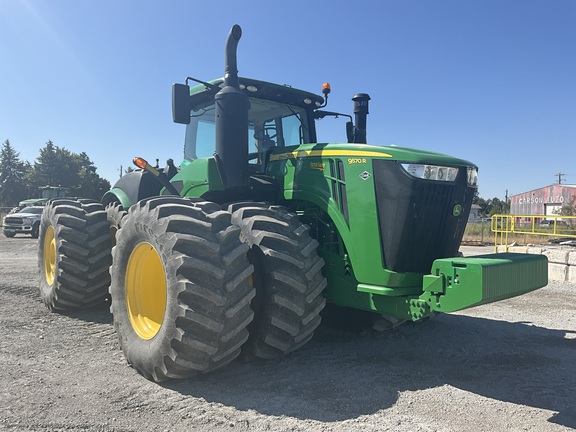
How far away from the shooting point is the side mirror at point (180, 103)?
459 cm

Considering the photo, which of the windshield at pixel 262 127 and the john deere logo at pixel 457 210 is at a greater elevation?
the windshield at pixel 262 127

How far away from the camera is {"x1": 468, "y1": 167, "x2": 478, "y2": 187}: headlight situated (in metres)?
4.31

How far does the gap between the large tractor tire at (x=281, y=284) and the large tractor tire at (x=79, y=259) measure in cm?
267

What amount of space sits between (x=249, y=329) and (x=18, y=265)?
30.3 feet

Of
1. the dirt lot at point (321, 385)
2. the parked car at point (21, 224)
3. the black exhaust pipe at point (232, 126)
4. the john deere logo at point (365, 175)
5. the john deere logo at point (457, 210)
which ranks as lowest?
the dirt lot at point (321, 385)

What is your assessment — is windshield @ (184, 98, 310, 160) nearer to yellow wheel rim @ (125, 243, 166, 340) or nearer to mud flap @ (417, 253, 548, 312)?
yellow wheel rim @ (125, 243, 166, 340)

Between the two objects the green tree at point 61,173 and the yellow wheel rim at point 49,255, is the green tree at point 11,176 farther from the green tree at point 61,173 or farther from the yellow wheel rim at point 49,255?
the yellow wheel rim at point 49,255

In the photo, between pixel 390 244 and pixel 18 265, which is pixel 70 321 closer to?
pixel 390 244

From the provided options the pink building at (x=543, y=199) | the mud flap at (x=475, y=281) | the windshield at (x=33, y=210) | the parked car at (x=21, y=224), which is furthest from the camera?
the pink building at (x=543, y=199)

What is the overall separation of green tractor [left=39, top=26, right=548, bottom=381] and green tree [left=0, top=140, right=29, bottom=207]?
218ft

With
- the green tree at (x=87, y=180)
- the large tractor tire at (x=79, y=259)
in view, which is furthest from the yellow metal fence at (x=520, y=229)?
the green tree at (x=87, y=180)

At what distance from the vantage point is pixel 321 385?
3.78m

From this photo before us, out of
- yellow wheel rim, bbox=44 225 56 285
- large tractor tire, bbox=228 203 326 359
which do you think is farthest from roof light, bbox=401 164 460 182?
yellow wheel rim, bbox=44 225 56 285

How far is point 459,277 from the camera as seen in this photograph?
136 inches
